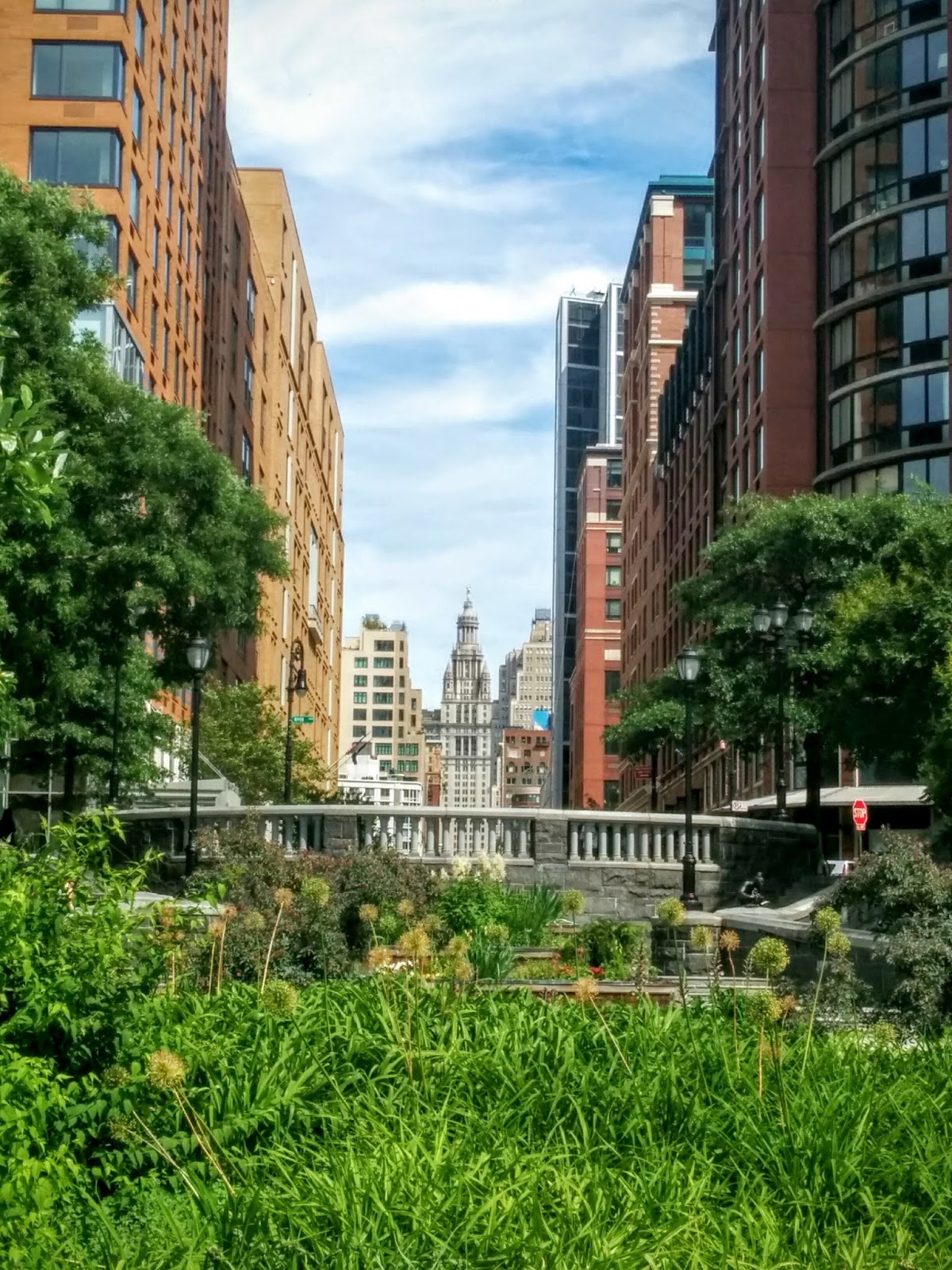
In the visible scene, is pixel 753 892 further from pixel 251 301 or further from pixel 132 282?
pixel 251 301

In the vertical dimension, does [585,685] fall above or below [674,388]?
below

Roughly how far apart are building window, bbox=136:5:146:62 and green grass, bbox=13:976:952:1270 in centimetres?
4908

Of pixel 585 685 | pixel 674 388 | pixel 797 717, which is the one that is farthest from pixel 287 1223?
pixel 585 685

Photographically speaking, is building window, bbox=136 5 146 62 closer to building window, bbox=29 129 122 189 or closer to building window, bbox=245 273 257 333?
building window, bbox=29 129 122 189

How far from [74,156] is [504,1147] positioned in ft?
155

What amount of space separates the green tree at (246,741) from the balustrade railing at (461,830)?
1132 inches

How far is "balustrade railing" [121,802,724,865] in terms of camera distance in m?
30.8

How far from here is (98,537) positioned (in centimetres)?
3606

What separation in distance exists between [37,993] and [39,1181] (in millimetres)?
1319

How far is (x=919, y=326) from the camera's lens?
6341 centimetres

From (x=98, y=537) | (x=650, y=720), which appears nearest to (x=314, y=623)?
(x=650, y=720)

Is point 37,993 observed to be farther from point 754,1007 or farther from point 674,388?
point 674,388

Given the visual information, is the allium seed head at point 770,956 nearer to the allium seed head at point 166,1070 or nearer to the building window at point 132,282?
the allium seed head at point 166,1070

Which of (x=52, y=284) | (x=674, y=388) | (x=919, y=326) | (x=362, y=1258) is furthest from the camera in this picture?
(x=674, y=388)
